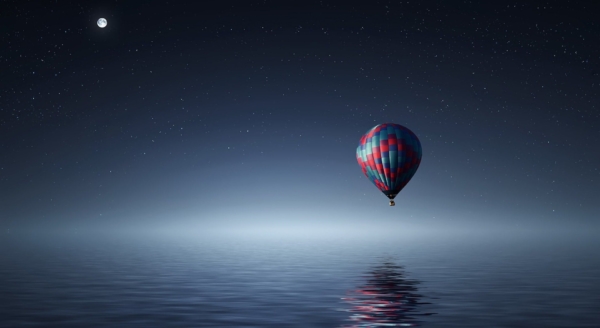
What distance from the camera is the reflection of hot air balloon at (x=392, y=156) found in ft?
202

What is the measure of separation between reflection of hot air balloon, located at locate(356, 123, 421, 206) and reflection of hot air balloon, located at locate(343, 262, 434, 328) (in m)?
22.1

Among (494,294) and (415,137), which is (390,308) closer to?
(494,294)

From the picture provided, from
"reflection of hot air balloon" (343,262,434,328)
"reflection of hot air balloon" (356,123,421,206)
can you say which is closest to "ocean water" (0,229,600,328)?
"reflection of hot air balloon" (343,262,434,328)

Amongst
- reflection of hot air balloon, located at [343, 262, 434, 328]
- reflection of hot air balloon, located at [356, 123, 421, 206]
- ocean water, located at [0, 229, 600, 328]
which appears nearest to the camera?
reflection of hot air balloon, located at [343, 262, 434, 328]

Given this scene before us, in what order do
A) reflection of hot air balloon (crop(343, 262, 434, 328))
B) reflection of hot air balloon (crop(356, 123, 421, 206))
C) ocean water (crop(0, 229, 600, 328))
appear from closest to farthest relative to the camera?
reflection of hot air balloon (crop(343, 262, 434, 328)) < ocean water (crop(0, 229, 600, 328)) < reflection of hot air balloon (crop(356, 123, 421, 206))

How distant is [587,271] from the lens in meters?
47.5

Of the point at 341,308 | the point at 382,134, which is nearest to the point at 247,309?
the point at 341,308

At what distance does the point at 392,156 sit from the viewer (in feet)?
201

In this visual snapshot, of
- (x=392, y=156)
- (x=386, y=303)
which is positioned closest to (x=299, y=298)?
(x=386, y=303)

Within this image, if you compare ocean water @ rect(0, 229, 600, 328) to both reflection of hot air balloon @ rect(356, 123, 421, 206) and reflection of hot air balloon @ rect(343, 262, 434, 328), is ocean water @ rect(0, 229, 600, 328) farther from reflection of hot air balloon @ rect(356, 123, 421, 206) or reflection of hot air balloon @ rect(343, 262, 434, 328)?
reflection of hot air balloon @ rect(356, 123, 421, 206)

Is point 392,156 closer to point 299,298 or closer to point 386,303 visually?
point 299,298

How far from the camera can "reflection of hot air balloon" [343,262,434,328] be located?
71.5 feet

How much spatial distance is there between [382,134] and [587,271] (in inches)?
891

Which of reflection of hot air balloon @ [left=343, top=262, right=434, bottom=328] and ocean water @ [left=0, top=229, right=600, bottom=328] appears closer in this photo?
reflection of hot air balloon @ [left=343, top=262, right=434, bottom=328]
